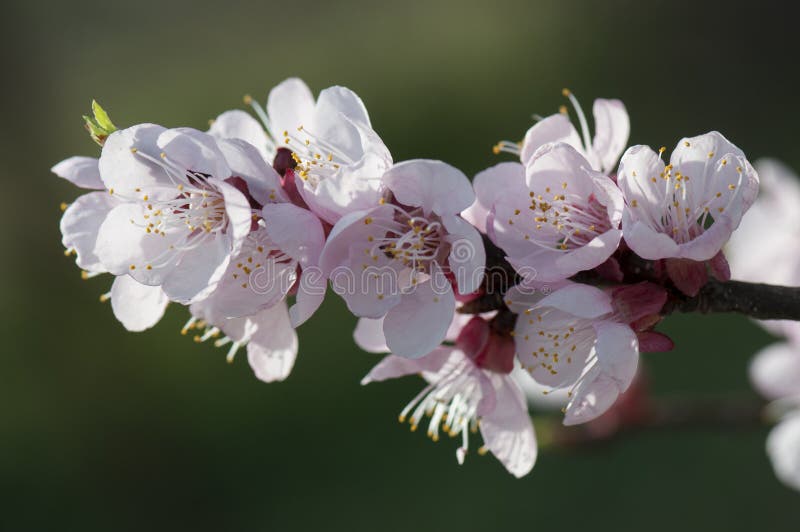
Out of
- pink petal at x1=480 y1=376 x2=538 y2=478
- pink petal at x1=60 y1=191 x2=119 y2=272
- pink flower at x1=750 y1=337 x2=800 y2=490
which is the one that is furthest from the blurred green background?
pink petal at x1=60 y1=191 x2=119 y2=272

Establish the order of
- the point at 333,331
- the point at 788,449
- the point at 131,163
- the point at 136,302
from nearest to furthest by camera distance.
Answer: the point at 131,163
the point at 136,302
the point at 788,449
the point at 333,331

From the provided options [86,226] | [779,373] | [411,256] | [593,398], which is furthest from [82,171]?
[779,373]

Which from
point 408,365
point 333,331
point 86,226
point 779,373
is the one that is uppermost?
point 86,226

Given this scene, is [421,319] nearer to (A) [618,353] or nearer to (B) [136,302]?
(A) [618,353]

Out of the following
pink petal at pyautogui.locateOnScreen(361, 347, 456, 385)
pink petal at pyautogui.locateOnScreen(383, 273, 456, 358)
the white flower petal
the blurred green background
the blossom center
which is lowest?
the blurred green background

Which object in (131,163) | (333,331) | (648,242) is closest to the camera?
(648,242)

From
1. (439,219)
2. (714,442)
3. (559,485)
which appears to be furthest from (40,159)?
(439,219)

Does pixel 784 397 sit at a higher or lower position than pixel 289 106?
lower

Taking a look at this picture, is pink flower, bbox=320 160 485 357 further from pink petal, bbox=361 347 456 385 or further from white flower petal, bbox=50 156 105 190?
white flower petal, bbox=50 156 105 190
